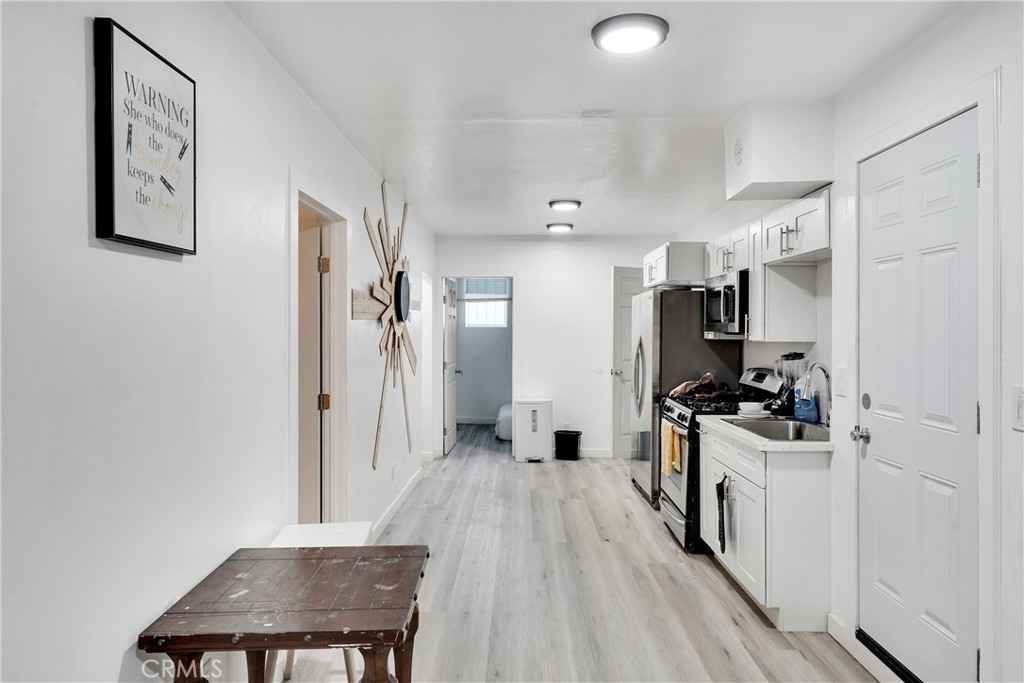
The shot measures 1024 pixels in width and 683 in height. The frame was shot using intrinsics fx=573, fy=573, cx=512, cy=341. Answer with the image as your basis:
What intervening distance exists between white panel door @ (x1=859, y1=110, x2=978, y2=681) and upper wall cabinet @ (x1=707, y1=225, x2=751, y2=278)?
1.17 metres

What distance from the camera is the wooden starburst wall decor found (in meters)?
3.71

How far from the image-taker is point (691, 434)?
365cm

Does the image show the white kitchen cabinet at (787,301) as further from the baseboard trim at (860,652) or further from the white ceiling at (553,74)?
the baseboard trim at (860,652)

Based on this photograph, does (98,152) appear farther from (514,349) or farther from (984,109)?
(514,349)

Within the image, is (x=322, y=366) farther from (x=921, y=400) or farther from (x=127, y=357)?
(x=921, y=400)

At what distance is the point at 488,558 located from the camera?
3.52 meters

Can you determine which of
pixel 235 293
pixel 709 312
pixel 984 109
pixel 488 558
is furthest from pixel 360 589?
pixel 709 312

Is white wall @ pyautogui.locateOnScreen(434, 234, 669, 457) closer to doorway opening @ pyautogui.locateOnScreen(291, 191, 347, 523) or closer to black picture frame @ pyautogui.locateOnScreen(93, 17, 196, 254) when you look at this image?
doorway opening @ pyautogui.locateOnScreen(291, 191, 347, 523)

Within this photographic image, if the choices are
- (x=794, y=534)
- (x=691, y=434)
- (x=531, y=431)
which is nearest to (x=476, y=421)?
(x=531, y=431)

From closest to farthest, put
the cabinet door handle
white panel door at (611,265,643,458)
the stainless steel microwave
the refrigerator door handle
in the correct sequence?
the cabinet door handle < the stainless steel microwave < the refrigerator door handle < white panel door at (611,265,643,458)

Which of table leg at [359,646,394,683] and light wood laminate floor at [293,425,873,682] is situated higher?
table leg at [359,646,394,683]

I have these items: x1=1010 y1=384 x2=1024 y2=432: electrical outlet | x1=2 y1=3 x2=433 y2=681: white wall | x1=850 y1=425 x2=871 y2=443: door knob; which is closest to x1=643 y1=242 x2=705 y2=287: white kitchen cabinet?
x1=850 y1=425 x2=871 y2=443: door knob

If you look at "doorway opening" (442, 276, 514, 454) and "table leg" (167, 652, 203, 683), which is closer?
"table leg" (167, 652, 203, 683)

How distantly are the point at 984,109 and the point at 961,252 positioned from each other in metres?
0.44
